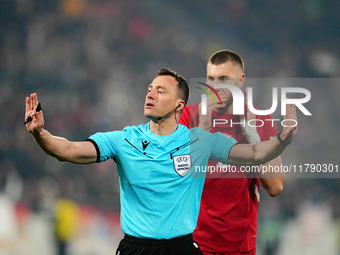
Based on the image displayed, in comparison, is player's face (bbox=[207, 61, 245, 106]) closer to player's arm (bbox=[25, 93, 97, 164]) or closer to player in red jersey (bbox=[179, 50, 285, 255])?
player in red jersey (bbox=[179, 50, 285, 255])

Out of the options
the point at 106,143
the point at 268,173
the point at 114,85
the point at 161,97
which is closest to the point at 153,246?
the point at 106,143

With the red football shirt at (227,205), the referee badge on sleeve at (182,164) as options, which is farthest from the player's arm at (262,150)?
the red football shirt at (227,205)

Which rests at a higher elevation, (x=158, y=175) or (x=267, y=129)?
(x=267, y=129)

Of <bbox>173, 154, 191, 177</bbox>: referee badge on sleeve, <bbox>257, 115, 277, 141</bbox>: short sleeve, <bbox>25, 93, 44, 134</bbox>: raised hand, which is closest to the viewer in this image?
<bbox>25, 93, 44, 134</bbox>: raised hand

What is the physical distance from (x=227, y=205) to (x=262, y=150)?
673 millimetres

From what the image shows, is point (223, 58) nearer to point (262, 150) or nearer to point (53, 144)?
point (262, 150)

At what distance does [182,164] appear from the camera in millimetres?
3369

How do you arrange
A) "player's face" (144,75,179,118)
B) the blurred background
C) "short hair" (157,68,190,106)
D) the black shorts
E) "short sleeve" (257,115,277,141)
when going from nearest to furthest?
the black shorts
"player's face" (144,75,179,118)
"short hair" (157,68,190,106)
"short sleeve" (257,115,277,141)
the blurred background

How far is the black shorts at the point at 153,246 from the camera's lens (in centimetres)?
323

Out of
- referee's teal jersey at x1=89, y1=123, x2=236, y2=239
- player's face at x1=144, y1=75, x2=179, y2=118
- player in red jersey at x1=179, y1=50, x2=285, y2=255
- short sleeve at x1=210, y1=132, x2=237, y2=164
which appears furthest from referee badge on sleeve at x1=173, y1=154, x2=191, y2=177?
player in red jersey at x1=179, y1=50, x2=285, y2=255

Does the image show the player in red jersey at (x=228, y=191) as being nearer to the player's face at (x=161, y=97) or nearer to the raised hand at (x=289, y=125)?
the player's face at (x=161, y=97)

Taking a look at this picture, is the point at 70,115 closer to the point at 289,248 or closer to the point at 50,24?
the point at 50,24

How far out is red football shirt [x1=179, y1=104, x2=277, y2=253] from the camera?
386 centimetres

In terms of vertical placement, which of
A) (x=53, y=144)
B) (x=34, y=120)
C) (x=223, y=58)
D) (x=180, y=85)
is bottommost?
(x=53, y=144)
